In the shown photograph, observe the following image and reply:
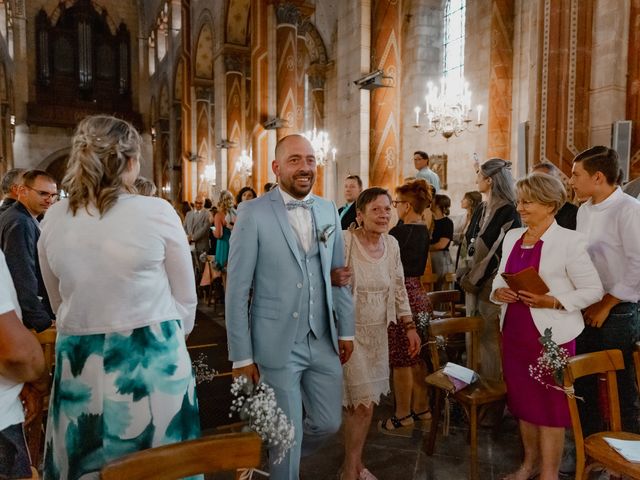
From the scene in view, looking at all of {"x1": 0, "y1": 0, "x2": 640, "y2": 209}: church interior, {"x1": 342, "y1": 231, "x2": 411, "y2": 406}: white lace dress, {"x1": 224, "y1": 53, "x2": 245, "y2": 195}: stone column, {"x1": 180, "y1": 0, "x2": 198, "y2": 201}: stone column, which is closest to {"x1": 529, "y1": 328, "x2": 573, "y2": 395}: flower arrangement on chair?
{"x1": 342, "y1": 231, "x2": 411, "y2": 406}: white lace dress

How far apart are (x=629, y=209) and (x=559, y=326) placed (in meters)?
0.84

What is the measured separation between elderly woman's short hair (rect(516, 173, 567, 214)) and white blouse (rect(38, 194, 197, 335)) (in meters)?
1.86

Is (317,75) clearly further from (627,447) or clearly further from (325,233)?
(627,447)

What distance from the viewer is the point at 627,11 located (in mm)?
4789

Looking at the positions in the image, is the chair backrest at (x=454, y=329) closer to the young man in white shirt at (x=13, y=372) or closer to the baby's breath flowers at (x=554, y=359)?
the baby's breath flowers at (x=554, y=359)

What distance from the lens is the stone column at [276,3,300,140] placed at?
420 inches

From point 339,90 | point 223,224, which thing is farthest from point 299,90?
point 223,224

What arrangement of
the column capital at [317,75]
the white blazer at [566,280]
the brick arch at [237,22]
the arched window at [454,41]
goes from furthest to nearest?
the column capital at [317,75] → the brick arch at [237,22] → the arched window at [454,41] → the white blazer at [566,280]

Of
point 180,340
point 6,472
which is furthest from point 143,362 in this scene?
point 6,472

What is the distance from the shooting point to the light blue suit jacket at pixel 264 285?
7.13 ft

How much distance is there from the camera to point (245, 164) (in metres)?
12.6

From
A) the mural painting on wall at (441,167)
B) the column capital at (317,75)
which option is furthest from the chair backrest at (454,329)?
the column capital at (317,75)

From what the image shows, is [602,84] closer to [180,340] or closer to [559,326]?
[559,326]

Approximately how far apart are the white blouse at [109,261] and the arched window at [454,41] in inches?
436
